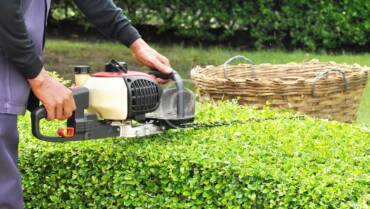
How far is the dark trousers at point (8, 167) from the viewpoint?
9.50 feet

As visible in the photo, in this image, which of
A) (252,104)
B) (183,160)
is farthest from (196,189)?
(252,104)

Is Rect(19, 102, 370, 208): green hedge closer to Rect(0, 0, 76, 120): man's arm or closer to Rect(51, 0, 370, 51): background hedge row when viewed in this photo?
Rect(0, 0, 76, 120): man's arm

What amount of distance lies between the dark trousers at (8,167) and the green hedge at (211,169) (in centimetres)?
63

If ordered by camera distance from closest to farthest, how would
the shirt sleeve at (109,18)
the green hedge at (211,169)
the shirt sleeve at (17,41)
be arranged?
1. the shirt sleeve at (17,41)
2. the green hedge at (211,169)
3. the shirt sleeve at (109,18)

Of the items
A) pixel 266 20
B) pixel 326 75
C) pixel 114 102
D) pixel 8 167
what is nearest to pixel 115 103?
pixel 114 102

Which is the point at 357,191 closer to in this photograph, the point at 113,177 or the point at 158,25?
the point at 113,177

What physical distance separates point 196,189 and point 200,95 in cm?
244

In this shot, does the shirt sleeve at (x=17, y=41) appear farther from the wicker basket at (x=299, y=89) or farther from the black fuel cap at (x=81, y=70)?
the wicker basket at (x=299, y=89)

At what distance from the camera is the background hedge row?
10.3m

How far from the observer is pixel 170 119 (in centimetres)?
359

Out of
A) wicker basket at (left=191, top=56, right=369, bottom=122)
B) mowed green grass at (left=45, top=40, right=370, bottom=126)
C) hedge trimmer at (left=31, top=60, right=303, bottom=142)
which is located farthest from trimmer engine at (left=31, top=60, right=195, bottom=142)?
mowed green grass at (left=45, top=40, right=370, bottom=126)

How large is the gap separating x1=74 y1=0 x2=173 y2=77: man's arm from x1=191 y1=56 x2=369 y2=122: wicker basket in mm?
1713

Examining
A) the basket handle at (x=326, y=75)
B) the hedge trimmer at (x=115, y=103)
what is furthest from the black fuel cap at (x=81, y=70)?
the basket handle at (x=326, y=75)

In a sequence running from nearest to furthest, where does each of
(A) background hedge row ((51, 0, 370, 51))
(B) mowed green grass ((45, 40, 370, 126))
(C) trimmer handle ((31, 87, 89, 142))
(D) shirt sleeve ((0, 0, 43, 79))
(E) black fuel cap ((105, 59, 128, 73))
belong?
(D) shirt sleeve ((0, 0, 43, 79))
(C) trimmer handle ((31, 87, 89, 142))
(E) black fuel cap ((105, 59, 128, 73))
(B) mowed green grass ((45, 40, 370, 126))
(A) background hedge row ((51, 0, 370, 51))
